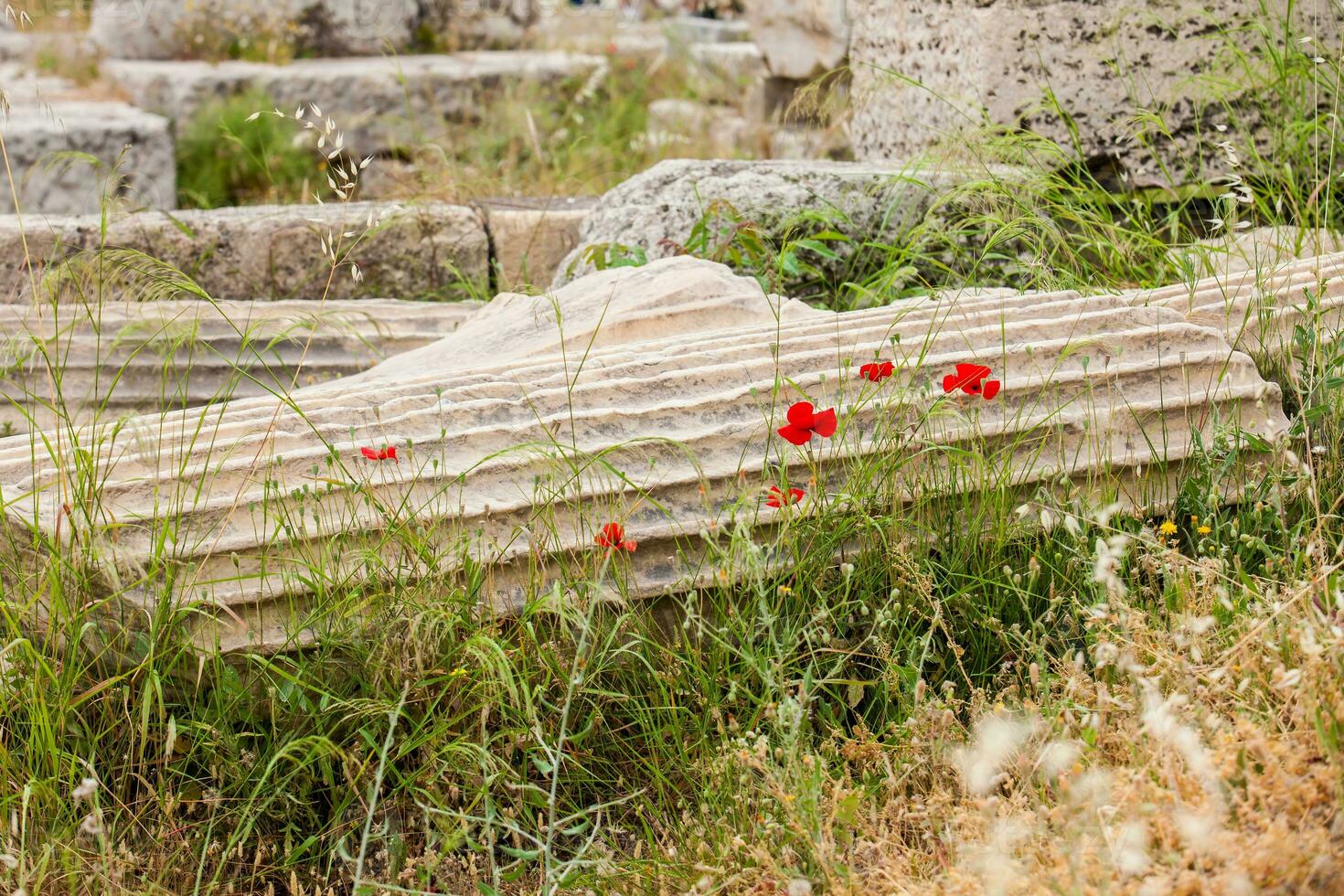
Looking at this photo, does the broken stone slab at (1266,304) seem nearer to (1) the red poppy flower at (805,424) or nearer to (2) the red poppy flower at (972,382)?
(2) the red poppy flower at (972,382)

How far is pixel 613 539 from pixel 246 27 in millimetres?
5919

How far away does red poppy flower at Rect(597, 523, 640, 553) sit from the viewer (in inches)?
72.3

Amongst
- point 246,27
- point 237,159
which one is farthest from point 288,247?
point 246,27

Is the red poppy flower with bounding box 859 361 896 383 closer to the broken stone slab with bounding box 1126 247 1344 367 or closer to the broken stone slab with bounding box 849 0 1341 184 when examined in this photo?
the broken stone slab with bounding box 1126 247 1344 367

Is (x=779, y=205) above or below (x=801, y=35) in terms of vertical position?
below

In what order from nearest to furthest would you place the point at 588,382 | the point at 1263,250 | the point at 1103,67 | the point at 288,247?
the point at 588,382 < the point at 1263,250 < the point at 1103,67 < the point at 288,247

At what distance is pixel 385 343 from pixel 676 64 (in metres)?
5.00

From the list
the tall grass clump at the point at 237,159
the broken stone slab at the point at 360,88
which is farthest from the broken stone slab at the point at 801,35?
the tall grass clump at the point at 237,159

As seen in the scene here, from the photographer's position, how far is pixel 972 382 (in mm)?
2012

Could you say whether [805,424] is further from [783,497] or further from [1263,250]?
[1263,250]

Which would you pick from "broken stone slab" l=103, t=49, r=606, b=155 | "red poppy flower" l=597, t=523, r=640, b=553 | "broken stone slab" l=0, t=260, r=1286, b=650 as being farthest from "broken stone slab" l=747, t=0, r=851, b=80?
"red poppy flower" l=597, t=523, r=640, b=553

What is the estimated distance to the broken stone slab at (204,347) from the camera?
307 cm

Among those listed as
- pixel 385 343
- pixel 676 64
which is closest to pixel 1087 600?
pixel 385 343

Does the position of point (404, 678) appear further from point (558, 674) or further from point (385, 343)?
point (385, 343)
